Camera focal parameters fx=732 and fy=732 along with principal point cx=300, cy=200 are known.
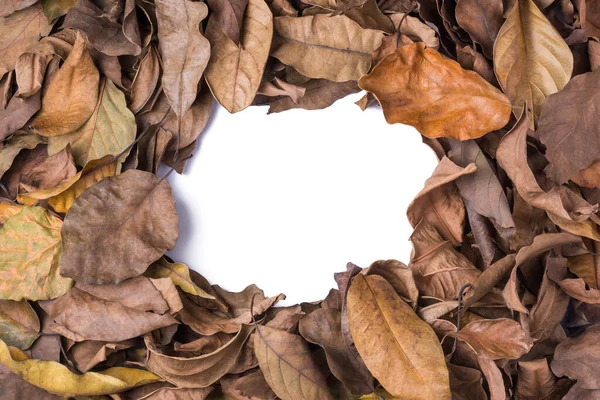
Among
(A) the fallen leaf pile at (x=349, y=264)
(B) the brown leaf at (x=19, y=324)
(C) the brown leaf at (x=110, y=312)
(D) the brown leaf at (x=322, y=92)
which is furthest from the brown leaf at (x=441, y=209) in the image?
(B) the brown leaf at (x=19, y=324)

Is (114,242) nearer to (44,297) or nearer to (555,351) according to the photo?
(44,297)

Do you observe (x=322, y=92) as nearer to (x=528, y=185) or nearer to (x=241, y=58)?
(x=241, y=58)

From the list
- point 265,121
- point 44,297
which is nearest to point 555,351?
point 265,121

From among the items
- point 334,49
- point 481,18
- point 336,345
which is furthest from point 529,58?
point 336,345

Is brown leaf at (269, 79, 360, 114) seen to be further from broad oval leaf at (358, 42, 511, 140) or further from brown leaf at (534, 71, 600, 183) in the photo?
brown leaf at (534, 71, 600, 183)

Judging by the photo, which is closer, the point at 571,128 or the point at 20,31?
the point at 571,128

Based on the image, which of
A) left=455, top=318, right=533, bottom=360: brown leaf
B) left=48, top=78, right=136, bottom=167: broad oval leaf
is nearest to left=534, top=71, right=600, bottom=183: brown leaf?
left=455, top=318, right=533, bottom=360: brown leaf

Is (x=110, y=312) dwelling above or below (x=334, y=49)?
below

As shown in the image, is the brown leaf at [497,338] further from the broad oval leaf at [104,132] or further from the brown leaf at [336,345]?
the broad oval leaf at [104,132]
